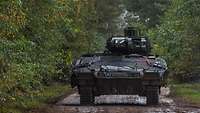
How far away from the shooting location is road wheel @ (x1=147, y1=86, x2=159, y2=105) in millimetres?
18281

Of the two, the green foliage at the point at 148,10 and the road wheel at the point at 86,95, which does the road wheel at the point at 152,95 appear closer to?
the road wheel at the point at 86,95

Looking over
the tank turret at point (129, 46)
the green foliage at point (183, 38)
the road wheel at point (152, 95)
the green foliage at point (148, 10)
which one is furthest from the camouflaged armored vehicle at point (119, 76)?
the green foliage at point (148, 10)

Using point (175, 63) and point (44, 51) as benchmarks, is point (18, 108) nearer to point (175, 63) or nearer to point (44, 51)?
point (44, 51)

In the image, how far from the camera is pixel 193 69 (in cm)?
3062

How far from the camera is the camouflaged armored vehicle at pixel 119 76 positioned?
58.7ft

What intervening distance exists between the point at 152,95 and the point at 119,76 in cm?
133

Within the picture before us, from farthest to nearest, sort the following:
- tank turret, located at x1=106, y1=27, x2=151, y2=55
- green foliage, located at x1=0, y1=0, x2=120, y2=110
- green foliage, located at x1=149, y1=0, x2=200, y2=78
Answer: green foliage, located at x1=149, y1=0, x2=200, y2=78
tank turret, located at x1=106, y1=27, x2=151, y2=55
green foliage, located at x1=0, y1=0, x2=120, y2=110

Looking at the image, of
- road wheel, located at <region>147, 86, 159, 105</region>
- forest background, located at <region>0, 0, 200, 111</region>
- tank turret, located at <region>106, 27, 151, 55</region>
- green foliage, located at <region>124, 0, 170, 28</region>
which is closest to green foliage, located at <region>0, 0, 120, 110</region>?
forest background, located at <region>0, 0, 200, 111</region>

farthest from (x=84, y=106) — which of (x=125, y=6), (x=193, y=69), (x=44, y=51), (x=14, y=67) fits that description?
(x=125, y=6)

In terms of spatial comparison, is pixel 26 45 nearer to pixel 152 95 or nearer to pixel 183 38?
pixel 152 95

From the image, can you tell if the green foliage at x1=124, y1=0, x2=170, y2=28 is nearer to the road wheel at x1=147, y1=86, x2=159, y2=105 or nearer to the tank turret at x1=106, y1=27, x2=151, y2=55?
the tank turret at x1=106, y1=27, x2=151, y2=55

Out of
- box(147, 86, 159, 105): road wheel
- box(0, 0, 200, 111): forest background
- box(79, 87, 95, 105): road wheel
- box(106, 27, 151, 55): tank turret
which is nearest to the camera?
box(0, 0, 200, 111): forest background

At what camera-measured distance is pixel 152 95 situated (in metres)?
18.4

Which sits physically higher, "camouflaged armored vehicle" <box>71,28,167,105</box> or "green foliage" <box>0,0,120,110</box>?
"green foliage" <box>0,0,120,110</box>
